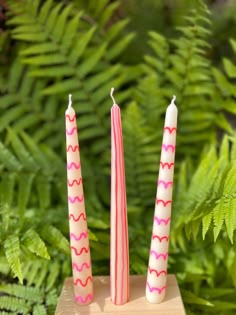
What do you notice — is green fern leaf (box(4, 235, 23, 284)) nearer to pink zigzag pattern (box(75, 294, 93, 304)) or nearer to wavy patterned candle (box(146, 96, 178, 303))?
pink zigzag pattern (box(75, 294, 93, 304))

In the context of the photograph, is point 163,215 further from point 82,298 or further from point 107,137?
point 107,137

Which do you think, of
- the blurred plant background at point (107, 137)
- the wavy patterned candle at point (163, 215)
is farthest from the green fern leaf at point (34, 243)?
the wavy patterned candle at point (163, 215)

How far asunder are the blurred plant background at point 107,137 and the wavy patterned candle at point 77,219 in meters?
0.09

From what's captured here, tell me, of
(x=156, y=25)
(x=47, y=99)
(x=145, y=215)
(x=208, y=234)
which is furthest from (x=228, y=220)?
(x=156, y=25)

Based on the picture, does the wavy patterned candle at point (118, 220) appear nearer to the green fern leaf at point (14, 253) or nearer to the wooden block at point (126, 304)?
the wooden block at point (126, 304)

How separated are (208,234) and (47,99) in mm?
488

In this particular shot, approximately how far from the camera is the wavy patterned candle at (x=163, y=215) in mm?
623

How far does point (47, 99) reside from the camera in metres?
1.12

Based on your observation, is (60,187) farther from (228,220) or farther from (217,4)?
(217,4)

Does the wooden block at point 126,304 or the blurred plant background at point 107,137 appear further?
the blurred plant background at point 107,137

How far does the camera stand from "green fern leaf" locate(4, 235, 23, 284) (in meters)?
0.68

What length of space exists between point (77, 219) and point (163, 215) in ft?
0.38

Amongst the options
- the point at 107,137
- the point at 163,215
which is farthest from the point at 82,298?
the point at 107,137

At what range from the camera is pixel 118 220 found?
0.65 meters
